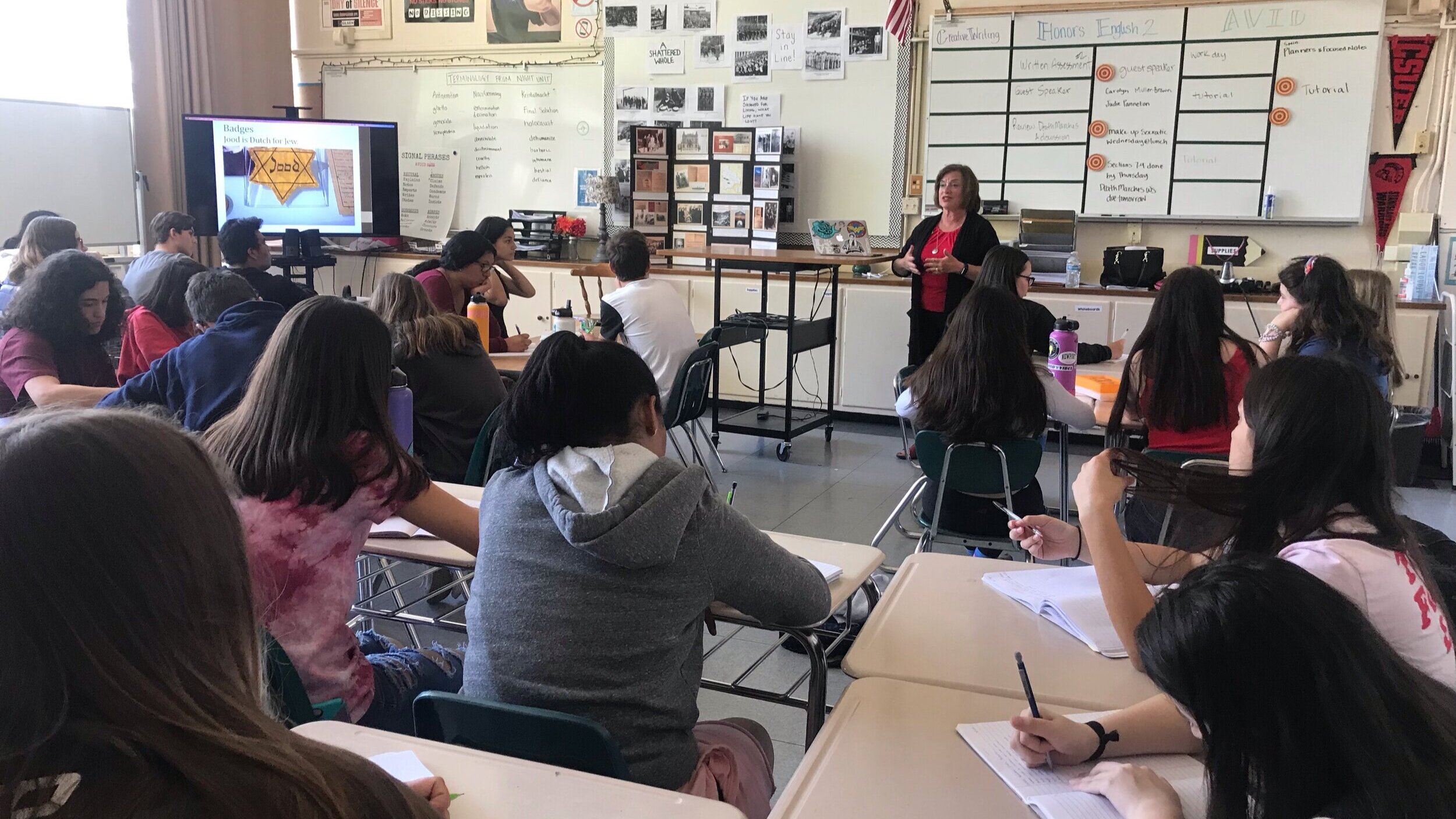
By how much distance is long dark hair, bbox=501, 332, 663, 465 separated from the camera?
1552 millimetres

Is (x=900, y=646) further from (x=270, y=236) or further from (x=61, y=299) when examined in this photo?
(x=270, y=236)

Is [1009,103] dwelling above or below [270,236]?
above

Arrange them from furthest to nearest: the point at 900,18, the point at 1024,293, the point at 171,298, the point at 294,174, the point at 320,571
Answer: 1. the point at 294,174
2. the point at 900,18
3. the point at 1024,293
4. the point at 171,298
5. the point at 320,571

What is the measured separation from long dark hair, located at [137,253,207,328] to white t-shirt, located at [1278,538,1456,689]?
3.48 m

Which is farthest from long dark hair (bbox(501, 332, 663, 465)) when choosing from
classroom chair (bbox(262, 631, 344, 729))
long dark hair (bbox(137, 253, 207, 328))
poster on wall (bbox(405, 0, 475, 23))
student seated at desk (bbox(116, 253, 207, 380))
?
poster on wall (bbox(405, 0, 475, 23))

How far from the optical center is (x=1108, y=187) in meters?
6.02

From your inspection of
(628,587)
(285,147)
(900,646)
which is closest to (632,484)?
(628,587)

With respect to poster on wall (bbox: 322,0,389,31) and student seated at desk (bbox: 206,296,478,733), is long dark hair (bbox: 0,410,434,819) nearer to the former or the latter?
student seated at desk (bbox: 206,296,478,733)

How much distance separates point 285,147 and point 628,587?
6800mm

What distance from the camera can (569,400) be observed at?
1550mm

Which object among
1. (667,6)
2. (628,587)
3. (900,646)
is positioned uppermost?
(667,6)

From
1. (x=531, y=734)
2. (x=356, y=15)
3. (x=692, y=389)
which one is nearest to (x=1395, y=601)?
(x=531, y=734)

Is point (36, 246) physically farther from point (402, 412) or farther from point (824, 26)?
point (824, 26)

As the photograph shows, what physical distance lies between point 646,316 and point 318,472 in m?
3.03
